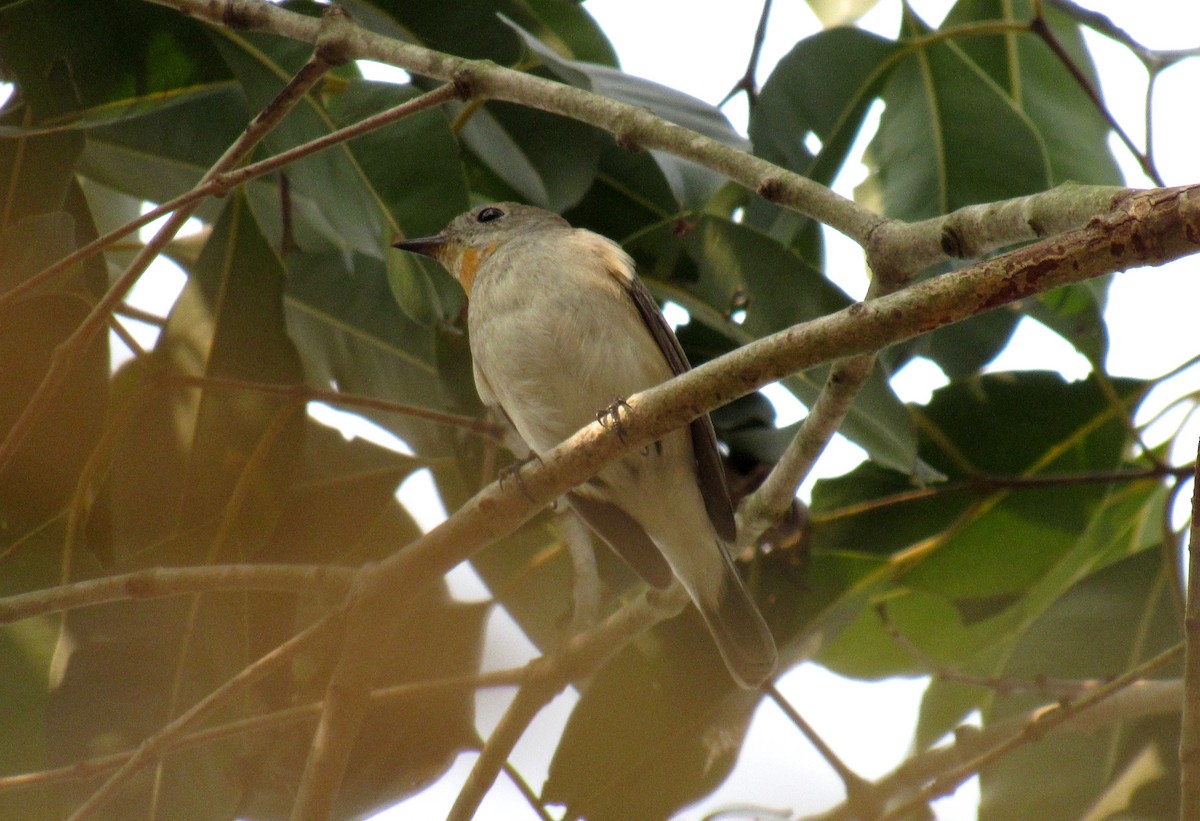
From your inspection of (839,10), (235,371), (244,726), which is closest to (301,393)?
(235,371)

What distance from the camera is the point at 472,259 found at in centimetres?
421

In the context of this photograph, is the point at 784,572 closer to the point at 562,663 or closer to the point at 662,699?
the point at 662,699

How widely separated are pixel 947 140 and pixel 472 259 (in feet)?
5.24

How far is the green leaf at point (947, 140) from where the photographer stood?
3682mm

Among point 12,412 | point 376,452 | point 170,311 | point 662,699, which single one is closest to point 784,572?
point 662,699

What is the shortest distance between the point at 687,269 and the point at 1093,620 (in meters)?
1.59

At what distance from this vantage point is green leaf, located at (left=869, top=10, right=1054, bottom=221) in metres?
3.68

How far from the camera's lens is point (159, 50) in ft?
11.0

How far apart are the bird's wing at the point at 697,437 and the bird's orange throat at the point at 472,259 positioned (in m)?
0.72

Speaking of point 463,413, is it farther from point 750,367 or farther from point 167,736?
point 750,367

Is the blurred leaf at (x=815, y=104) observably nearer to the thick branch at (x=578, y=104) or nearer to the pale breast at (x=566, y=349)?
the pale breast at (x=566, y=349)

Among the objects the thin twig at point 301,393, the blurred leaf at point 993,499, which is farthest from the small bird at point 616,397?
the blurred leaf at point 993,499

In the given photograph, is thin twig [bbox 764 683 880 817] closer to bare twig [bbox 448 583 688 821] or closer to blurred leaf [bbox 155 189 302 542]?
bare twig [bbox 448 583 688 821]

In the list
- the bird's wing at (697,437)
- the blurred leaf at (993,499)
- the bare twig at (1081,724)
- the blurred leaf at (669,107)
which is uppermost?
the blurred leaf at (669,107)
